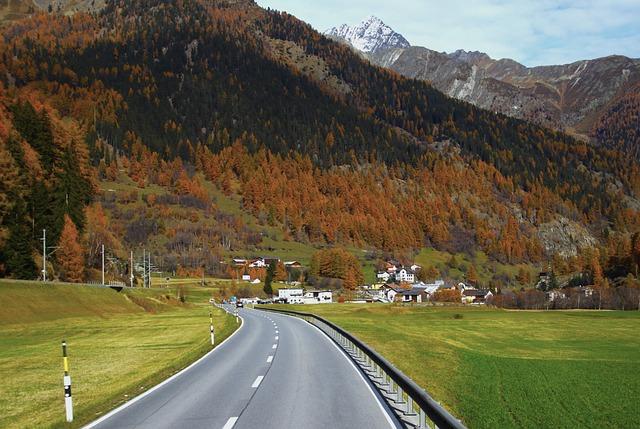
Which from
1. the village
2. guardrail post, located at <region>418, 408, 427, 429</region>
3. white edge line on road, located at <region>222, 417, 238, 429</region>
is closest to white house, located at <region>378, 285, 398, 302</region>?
the village

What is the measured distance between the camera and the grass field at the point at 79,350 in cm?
1653

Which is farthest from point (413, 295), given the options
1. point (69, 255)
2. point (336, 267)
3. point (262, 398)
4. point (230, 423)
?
point (230, 423)

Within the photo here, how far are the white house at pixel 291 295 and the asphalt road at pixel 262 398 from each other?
443ft

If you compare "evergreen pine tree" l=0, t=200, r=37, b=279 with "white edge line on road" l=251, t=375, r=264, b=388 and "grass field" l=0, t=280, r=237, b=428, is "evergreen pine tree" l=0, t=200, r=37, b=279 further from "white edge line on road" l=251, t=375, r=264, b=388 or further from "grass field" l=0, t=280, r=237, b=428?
"white edge line on road" l=251, t=375, r=264, b=388

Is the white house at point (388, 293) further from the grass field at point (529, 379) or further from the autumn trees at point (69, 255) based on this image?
the grass field at point (529, 379)

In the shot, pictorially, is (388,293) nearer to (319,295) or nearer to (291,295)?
(319,295)

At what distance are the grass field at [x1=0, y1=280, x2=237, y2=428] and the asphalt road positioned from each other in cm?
130

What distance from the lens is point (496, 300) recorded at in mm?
148625

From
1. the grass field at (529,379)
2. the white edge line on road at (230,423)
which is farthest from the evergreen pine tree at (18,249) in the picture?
the white edge line on road at (230,423)

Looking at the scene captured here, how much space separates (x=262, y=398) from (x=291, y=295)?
147023 millimetres

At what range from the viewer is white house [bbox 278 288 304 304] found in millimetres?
159750

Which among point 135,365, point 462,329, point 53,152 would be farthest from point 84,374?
point 53,152

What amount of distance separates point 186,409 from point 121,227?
188289 mm

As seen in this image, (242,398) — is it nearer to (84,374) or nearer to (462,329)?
(84,374)
